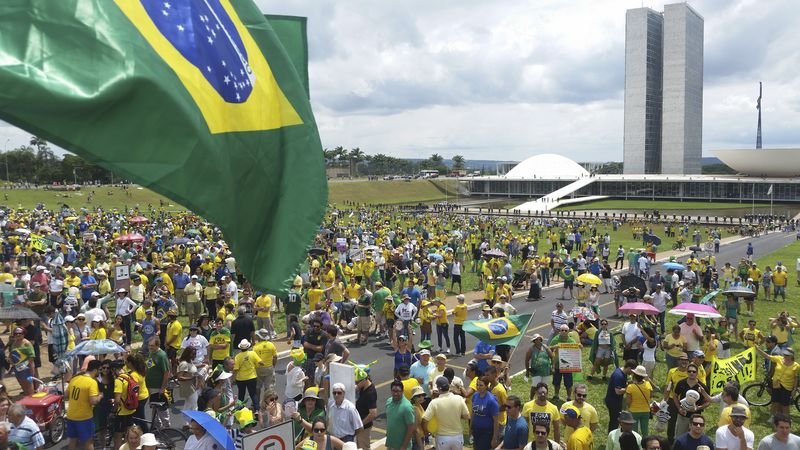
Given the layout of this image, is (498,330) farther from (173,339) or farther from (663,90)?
(663,90)

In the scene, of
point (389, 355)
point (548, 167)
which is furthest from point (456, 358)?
point (548, 167)

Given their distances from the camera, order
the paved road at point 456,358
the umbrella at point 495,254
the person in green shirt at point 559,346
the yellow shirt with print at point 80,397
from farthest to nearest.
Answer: the umbrella at point 495,254, the paved road at point 456,358, the person in green shirt at point 559,346, the yellow shirt with print at point 80,397

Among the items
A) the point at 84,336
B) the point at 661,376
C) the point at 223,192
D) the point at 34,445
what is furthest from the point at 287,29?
Result: the point at 661,376

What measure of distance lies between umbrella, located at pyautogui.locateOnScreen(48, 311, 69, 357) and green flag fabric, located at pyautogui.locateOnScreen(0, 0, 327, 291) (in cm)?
875

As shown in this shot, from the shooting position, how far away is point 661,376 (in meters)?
13.8

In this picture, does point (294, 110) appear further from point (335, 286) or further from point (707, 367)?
point (335, 286)

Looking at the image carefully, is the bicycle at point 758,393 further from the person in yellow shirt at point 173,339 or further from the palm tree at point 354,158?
the palm tree at point 354,158

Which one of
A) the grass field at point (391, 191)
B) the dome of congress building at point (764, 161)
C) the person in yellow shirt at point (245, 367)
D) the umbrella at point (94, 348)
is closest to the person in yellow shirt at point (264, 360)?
the person in yellow shirt at point (245, 367)

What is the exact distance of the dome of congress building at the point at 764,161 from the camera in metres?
94.7

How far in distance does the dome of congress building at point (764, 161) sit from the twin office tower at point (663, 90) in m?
31.0

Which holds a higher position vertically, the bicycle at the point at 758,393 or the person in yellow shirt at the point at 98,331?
the person in yellow shirt at the point at 98,331

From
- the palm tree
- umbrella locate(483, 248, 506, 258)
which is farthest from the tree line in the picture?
umbrella locate(483, 248, 506, 258)

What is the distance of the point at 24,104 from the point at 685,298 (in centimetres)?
1854

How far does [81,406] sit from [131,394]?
623 mm
